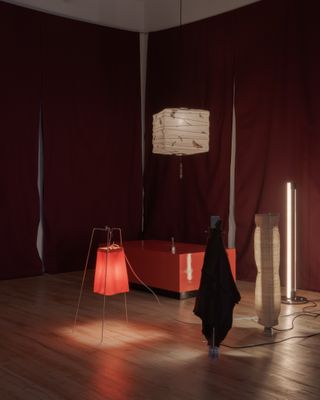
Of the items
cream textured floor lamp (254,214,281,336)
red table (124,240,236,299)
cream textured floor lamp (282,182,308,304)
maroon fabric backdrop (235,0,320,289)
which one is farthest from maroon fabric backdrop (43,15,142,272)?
cream textured floor lamp (254,214,281,336)

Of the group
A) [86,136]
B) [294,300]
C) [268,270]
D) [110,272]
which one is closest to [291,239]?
[294,300]

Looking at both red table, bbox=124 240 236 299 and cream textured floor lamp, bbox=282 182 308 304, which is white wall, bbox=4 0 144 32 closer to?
red table, bbox=124 240 236 299

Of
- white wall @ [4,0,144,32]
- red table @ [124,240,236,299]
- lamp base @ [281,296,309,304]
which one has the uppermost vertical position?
white wall @ [4,0,144,32]

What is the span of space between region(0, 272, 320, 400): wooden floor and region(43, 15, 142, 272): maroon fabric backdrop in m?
1.78

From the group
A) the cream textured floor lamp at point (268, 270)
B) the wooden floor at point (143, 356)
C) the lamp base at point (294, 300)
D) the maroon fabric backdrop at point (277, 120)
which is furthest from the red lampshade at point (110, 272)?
the maroon fabric backdrop at point (277, 120)

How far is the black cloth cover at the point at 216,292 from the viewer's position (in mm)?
3141

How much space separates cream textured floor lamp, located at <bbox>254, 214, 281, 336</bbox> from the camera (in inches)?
146

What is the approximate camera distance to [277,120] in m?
5.68

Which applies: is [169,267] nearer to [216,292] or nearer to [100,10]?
[216,292]

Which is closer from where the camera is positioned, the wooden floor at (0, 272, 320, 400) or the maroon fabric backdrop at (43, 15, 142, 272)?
the wooden floor at (0, 272, 320, 400)

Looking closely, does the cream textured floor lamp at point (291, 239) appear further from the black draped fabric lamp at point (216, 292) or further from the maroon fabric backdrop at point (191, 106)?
the black draped fabric lamp at point (216, 292)

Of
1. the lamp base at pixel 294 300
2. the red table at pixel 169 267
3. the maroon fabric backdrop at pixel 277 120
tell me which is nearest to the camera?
the lamp base at pixel 294 300

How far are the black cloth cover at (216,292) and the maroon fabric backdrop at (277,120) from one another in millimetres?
2449

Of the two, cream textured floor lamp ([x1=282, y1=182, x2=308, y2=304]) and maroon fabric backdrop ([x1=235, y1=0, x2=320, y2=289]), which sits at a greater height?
maroon fabric backdrop ([x1=235, y1=0, x2=320, y2=289])
